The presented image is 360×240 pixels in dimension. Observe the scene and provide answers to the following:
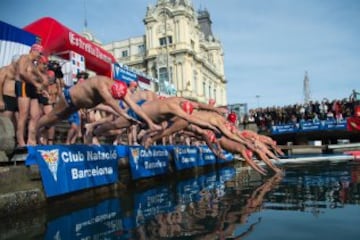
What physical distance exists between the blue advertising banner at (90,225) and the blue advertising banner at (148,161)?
3314 millimetres

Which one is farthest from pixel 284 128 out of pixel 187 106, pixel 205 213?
pixel 205 213

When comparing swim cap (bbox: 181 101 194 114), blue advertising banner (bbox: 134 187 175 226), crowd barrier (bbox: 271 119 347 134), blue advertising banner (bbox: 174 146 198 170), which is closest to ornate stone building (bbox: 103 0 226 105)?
crowd barrier (bbox: 271 119 347 134)

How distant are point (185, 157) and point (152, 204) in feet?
24.3

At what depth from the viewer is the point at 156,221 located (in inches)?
218

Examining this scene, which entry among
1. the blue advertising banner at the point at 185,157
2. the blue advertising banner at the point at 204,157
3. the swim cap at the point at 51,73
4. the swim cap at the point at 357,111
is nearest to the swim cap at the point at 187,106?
the swim cap at the point at 51,73

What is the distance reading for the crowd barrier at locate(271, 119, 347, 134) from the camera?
30.6 meters

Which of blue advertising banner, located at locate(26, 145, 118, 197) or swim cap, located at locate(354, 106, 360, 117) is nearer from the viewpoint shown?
blue advertising banner, located at locate(26, 145, 118, 197)

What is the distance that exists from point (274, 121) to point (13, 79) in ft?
95.1

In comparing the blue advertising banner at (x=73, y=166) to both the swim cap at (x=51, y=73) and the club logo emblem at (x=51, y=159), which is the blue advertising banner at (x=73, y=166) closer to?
the club logo emblem at (x=51, y=159)

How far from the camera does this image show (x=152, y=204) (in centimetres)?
725

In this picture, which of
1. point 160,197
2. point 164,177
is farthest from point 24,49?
point 160,197

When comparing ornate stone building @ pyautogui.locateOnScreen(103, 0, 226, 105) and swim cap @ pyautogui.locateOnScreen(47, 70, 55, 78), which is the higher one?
ornate stone building @ pyautogui.locateOnScreen(103, 0, 226, 105)

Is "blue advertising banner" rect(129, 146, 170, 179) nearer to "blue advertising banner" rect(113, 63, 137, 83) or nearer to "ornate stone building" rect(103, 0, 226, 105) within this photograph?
"blue advertising banner" rect(113, 63, 137, 83)

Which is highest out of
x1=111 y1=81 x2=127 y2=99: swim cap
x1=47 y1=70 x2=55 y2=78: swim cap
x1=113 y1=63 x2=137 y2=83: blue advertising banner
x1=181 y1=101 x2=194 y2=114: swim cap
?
x1=113 y1=63 x2=137 y2=83: blue advertising banner
